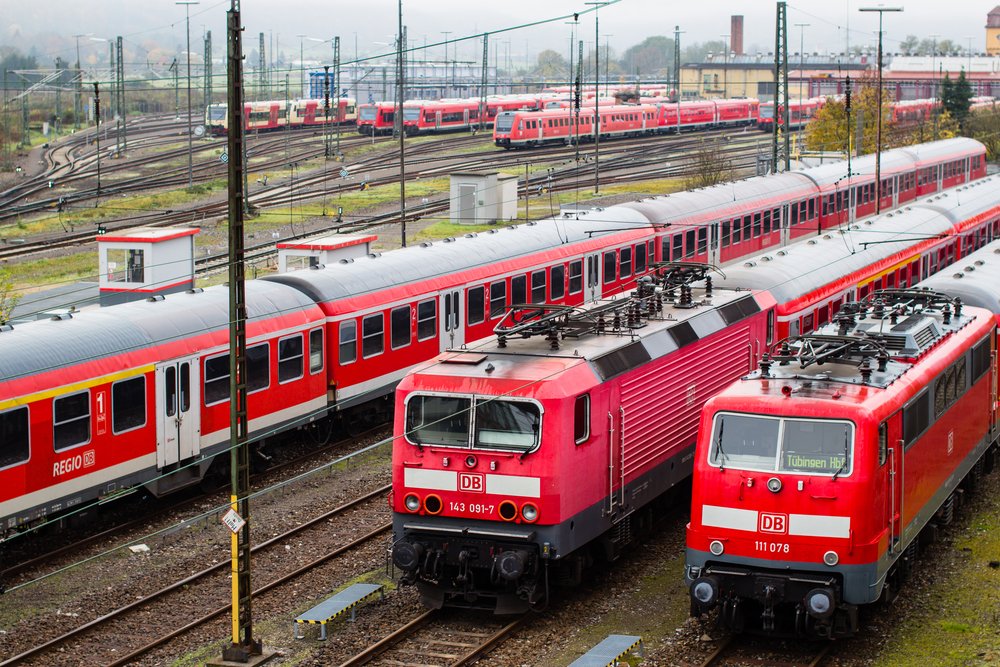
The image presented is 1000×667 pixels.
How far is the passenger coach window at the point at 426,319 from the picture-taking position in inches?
1136

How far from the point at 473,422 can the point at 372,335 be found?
35.3 feet

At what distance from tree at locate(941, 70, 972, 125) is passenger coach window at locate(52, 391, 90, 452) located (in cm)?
9581

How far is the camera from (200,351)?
899 inches

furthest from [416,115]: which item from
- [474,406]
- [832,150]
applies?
[474,406]

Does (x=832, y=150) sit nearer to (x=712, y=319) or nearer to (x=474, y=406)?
(x=712, y=319)

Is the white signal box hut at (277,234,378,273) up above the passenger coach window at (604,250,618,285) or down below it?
above

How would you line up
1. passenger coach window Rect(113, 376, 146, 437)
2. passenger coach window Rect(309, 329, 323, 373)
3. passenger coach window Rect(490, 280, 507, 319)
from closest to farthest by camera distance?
1. passenger coach window Rect(113, 376, 146, 437)
2. passenger coach window Rect(309, 329, 323, 373)
3. passenger coach window Rect(490, 280, 507, 319)

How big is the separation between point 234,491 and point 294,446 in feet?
34.4

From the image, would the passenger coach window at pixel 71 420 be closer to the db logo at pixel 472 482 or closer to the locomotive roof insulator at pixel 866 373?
the db logo at pixel 472 482

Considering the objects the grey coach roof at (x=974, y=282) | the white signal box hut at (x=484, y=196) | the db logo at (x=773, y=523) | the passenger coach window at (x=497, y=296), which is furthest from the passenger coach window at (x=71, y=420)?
the white signal box hut at (x=484, y=196)

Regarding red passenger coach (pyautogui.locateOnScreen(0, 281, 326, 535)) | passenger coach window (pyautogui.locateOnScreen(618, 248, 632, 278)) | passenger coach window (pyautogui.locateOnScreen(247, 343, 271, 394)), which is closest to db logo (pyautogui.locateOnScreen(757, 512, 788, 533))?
red passenger coach (pyautogui.locateOnScreen(0, 281, 326, 535))

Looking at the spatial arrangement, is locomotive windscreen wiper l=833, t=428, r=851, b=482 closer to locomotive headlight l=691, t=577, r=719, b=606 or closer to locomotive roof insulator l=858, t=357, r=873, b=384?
locomotive roof insulator l=858, t=357, r=873, b=384

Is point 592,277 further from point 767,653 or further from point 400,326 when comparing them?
point 767,653

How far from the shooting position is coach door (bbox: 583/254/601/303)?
3516 centimetres
